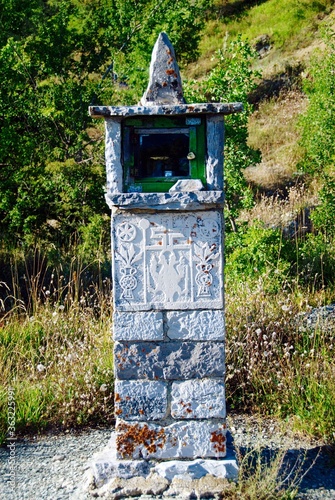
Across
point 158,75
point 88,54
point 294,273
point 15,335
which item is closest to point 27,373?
point 15,335

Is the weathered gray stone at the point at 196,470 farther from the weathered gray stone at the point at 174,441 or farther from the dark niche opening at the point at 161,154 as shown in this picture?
the dark niche opening at the point at 161,154

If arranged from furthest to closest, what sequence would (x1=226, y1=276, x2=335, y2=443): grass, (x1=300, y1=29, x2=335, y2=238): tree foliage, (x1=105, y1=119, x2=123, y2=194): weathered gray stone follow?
(x1=300, y1=29, x2=335, y2=238): tree foliage
(x1=226, y1=276, x2=335, y2=443): grass
(x1=105, y1=119, x2=123, y2=194): weathered gray stone

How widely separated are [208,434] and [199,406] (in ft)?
0.60

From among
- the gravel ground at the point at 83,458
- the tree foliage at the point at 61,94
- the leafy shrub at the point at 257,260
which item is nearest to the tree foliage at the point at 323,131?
the leafy shrub at the point at 257,260

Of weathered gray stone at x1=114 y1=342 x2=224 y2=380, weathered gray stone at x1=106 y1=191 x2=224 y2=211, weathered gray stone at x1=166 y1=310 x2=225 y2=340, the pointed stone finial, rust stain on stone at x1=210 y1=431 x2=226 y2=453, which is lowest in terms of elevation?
rust stain on stone at x1=210 y1=431 x2=226 y2=453

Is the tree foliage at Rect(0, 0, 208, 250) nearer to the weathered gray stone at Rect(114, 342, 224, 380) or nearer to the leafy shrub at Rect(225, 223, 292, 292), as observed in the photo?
the leafy shrub at Rect(225, 223, 292, 292)

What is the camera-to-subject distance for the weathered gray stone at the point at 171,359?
3844mm

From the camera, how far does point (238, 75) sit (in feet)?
21.7

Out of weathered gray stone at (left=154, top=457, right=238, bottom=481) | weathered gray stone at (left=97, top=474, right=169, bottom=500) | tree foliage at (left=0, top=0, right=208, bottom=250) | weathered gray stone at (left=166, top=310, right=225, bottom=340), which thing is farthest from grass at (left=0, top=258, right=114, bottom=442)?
tree foliage at (left=0, top=0, right=208, bottom=250)

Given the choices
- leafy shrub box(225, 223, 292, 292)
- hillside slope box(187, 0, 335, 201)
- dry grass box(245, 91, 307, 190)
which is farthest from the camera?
hillside slope box(187, 0, 335, 201)

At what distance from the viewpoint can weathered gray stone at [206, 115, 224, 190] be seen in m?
3.74

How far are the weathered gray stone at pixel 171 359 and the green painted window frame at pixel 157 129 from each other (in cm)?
98

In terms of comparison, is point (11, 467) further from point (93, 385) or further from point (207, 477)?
point (207, 477)

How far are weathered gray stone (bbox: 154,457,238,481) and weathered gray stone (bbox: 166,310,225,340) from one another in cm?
78
